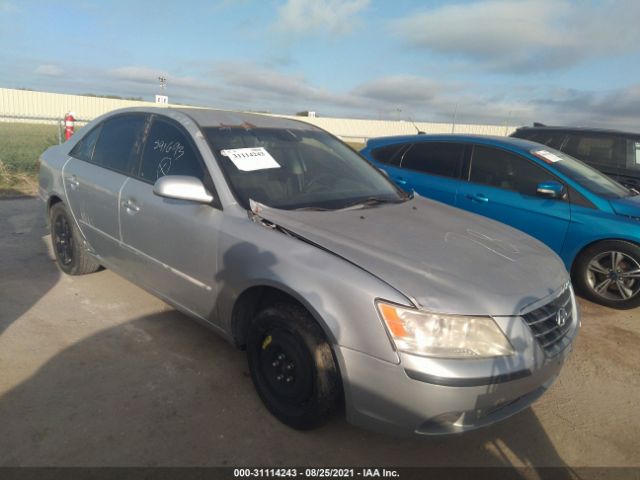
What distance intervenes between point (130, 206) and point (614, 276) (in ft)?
14.5

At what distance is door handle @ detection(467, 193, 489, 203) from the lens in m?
4.96

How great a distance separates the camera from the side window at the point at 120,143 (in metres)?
3.50

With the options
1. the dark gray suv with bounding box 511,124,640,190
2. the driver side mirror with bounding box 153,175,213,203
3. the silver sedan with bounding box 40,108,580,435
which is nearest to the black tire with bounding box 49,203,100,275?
the silver sedan with bounding box 40,108,580,435

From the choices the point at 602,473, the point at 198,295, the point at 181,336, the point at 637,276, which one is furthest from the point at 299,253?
the point at 637,276

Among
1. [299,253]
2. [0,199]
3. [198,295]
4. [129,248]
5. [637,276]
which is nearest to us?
[299,253]

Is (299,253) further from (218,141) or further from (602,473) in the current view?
(602,473)

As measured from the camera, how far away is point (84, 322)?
3496 mm

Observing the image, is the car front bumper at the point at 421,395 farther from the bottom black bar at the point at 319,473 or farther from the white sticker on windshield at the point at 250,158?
the white sticker on windshield at the point at 250,158

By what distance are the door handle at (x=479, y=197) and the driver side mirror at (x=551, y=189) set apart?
0.55 meters

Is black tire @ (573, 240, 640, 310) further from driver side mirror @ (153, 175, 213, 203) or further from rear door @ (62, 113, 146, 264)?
rear door @ (62, 113, 146, 264)

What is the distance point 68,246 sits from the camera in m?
4.30

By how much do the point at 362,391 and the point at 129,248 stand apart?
2.16 meters

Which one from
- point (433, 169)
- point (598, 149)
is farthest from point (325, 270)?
point (598, 149)

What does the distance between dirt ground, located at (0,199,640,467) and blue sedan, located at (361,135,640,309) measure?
0.88m
